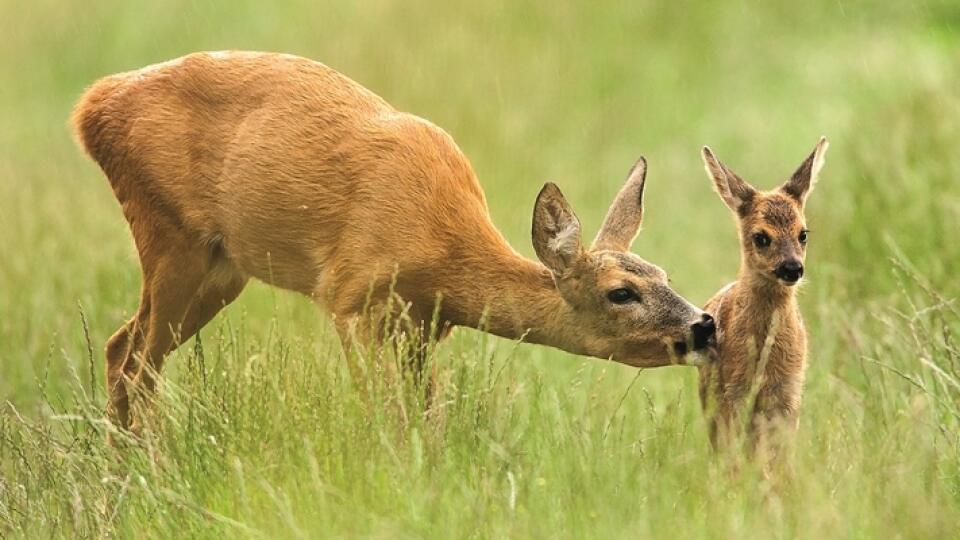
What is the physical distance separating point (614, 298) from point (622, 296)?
3 centimetres

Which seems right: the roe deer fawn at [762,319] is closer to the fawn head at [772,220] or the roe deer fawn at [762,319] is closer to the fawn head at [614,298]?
the fawn head at [772,220]

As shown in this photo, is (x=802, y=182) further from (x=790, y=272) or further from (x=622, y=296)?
(x=622, y=296)

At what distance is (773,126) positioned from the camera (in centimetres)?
1494

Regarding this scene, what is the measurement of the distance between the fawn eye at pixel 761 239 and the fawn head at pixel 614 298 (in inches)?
12.8

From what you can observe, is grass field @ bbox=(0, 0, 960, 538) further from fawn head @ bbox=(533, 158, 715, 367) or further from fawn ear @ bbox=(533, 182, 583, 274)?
fawn ear @ bbox=(533, 182, 583, 274)

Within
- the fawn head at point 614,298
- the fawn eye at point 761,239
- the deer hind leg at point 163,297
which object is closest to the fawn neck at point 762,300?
the fawn eye at point 761,239

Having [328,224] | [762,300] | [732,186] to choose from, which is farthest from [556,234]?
[328,224]

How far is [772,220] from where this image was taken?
6953 millimetres

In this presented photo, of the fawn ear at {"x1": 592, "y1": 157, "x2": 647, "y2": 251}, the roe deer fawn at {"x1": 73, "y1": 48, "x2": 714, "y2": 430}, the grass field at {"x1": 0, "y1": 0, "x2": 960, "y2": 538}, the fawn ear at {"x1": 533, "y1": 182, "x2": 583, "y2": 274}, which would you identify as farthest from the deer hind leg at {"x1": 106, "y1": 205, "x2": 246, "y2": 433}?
the fawn ear at {"x1": 592, "y1": 157, "x2": 647, "y2": 251}

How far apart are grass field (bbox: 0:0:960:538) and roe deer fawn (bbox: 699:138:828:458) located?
23 centimetres

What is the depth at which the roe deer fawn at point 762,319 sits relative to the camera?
688 centimetres

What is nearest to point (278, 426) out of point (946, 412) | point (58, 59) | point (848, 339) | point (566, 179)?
point (946, 412)

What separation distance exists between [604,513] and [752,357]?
1554mm

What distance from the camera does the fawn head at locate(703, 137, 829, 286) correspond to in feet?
22.4
